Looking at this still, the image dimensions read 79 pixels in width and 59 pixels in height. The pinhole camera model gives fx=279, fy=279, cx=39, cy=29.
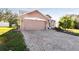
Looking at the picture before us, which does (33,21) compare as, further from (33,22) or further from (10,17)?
(10,17)

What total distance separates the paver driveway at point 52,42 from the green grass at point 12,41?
5cm

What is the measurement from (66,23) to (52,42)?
0.72 ft

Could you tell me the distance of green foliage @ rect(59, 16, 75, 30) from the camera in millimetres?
2531

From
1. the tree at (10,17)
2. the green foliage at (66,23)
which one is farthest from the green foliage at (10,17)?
the green foliage at (66,23)

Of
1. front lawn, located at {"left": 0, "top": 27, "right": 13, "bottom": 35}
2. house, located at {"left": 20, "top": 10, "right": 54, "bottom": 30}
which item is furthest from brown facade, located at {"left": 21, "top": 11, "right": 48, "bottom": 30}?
front lawn, located at {"left": 0, "top": 27, "right": 13, "bottom": 35}

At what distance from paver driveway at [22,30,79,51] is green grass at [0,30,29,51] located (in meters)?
0.05

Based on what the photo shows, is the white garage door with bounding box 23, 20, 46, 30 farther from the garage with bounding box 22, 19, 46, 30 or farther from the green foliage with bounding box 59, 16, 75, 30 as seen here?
the green foliage with bounding box 59, 16, 75, 30

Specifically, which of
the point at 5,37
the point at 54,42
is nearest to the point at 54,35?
the point at 54,42

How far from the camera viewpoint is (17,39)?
2.52m

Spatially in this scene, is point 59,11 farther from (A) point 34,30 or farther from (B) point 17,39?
(B) point 17,39

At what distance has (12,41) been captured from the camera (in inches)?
99.2

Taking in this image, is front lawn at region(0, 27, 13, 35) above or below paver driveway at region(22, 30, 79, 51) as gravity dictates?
above

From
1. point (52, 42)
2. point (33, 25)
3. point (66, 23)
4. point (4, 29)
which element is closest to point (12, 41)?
point (4, 29)
